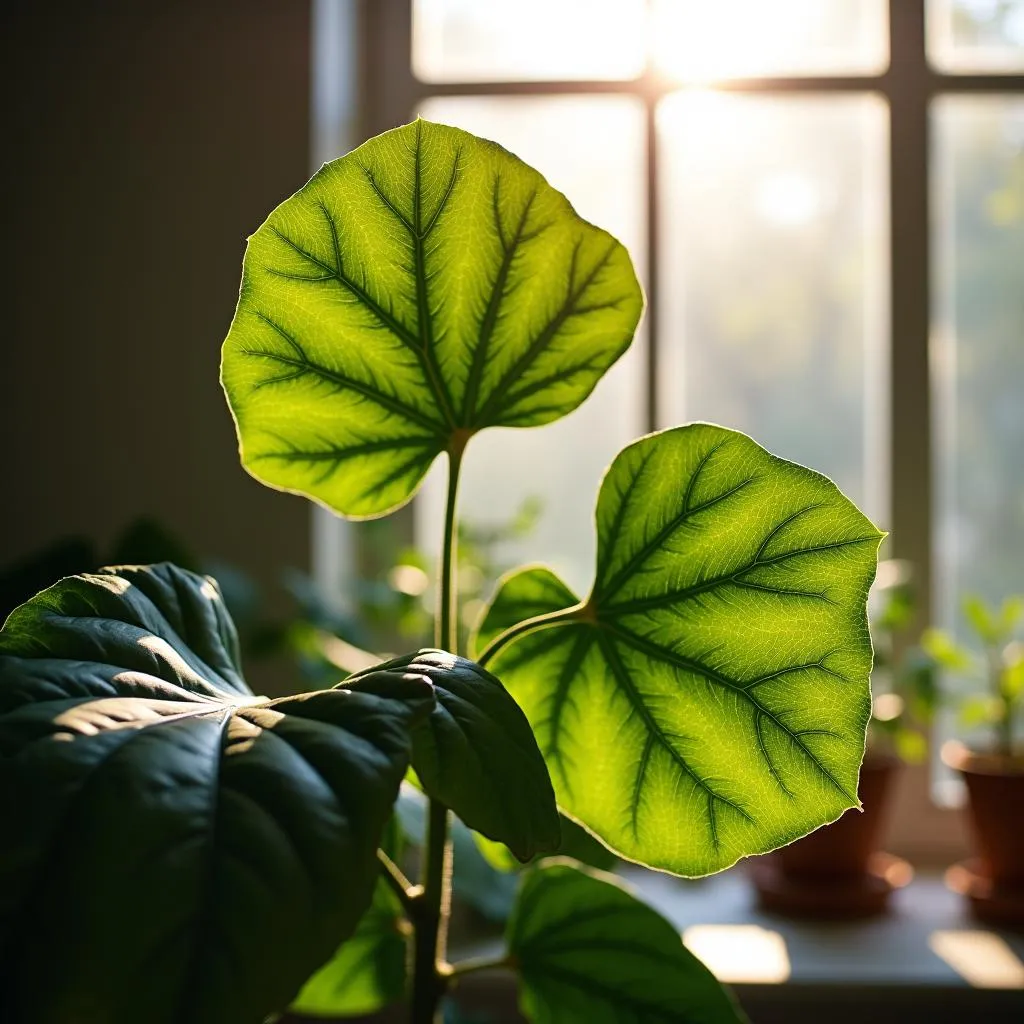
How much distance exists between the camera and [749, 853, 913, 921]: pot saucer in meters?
1.32

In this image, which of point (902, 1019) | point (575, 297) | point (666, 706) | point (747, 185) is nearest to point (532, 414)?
point (575, 297)

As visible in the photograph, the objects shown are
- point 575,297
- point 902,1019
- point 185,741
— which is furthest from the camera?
point 902,1019

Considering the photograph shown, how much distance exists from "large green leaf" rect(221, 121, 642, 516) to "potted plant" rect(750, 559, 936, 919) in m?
0.92

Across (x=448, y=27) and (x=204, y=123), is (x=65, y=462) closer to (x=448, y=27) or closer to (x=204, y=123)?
(x=204, y=123)

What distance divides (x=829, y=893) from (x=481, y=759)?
45.1 inches

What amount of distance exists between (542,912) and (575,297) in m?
0.35

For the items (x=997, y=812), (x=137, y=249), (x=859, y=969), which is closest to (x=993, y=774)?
(x=997, y=812)

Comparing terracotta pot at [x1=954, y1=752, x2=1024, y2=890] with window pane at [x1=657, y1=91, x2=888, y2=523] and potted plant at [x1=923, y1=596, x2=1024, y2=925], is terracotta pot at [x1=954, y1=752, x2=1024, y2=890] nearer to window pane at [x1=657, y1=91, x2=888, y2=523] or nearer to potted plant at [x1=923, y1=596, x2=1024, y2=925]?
potted plant at [x1=923, y1=596, x2=1024, y2=925]

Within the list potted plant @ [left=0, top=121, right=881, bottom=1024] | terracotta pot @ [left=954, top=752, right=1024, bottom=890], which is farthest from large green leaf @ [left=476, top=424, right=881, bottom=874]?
terracotta pot @ [left=954, top=752, right=1024, bottom=890]

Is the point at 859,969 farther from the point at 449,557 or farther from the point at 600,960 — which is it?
the point at 449,557

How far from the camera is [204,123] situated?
1.45 metres

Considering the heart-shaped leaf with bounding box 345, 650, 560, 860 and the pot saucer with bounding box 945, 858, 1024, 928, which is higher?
the heart-shaped leaf with bounding box 345, 650, 560, 860

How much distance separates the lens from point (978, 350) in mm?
1589

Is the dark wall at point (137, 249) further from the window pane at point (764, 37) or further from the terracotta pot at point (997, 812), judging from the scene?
the terracotta pot at point (997, 812)
